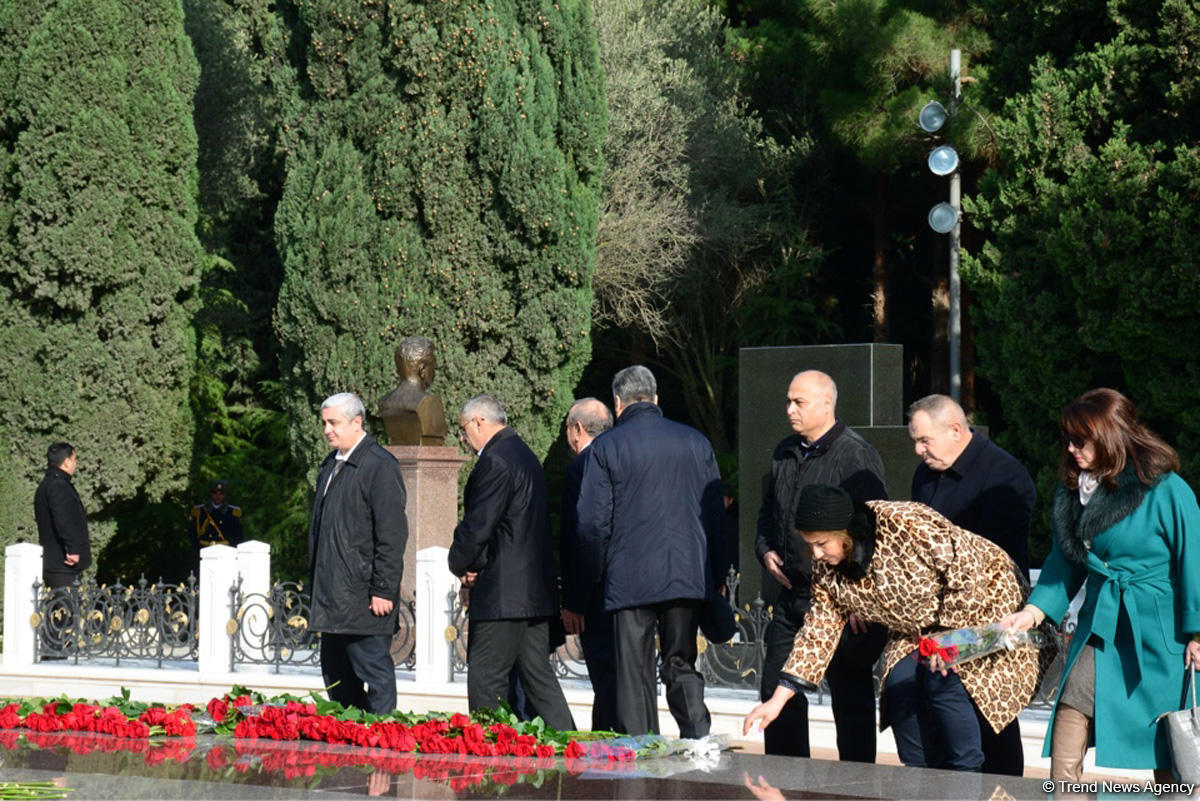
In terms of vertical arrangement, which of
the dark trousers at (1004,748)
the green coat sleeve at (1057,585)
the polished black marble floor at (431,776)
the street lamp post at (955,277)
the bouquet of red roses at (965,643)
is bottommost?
the dark trousers at (1004,748)

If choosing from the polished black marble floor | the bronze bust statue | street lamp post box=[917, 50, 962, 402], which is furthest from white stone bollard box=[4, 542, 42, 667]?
street lamp post box=[917, 50, 962, 402]

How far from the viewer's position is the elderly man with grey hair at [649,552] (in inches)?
265

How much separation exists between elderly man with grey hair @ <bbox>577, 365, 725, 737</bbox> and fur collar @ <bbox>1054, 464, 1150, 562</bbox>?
1.72 m

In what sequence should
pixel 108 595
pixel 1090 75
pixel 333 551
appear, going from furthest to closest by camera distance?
pixel 1090 75
pixel 108 595
pixel 333 551

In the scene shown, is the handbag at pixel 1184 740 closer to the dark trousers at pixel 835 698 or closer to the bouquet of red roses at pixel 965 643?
the bouquet of red roses at pixel 965 643

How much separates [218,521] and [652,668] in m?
12.5

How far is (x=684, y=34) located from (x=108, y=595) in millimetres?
15359

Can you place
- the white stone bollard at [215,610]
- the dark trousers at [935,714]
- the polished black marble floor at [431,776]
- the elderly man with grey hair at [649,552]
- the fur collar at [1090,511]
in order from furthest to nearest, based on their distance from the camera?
1. the white stone bollard at [215,610]
2. the elderly man with grey hair at [649,552]
3. the dark trousers at [935,714]
4. the fur collar at [1090,511]
5. the polished black marble floor at [431,776]

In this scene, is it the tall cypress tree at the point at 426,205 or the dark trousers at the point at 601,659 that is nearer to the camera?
the dark trousers at the point at 601,659

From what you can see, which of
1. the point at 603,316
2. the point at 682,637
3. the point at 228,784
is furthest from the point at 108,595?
the point at 603,316

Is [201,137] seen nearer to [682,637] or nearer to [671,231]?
[671,231]

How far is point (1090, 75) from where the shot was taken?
1641 centimetres

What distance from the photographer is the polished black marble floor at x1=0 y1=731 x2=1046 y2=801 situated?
4777 mm

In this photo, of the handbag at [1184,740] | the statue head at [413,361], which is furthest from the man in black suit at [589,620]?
the statue head at [413,361]
